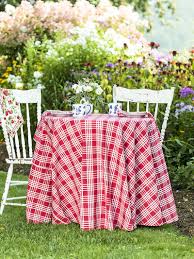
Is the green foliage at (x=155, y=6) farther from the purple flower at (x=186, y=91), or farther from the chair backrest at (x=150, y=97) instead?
the chair backrest at (x=150, y=97)

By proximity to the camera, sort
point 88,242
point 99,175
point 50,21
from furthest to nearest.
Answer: point 50,21
point 99,175
point 88,242

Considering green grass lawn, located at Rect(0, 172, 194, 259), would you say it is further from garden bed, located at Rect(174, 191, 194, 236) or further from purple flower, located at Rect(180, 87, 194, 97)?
purple flower, located at Rect(180, 87, 194, 97)

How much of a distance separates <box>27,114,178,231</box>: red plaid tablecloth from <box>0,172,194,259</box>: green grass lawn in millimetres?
129

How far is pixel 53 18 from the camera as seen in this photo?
482 inches

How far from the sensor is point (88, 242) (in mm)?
5203

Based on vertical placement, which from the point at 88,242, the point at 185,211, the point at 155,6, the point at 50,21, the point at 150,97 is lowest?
the point at 155,6

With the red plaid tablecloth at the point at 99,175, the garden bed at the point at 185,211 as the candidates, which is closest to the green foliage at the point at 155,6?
the garden bed at the point at 185,211

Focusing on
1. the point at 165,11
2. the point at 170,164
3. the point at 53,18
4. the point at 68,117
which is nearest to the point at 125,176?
the point at 68,117

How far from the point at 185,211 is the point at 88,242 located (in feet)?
4.77

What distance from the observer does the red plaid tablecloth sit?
551cm

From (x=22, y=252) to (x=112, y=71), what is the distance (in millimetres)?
4516

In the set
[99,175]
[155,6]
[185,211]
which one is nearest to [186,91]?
[185,211]

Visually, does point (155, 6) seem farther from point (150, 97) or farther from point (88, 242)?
point (88, 242)

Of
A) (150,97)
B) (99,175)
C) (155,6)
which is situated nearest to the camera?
(99,175)
